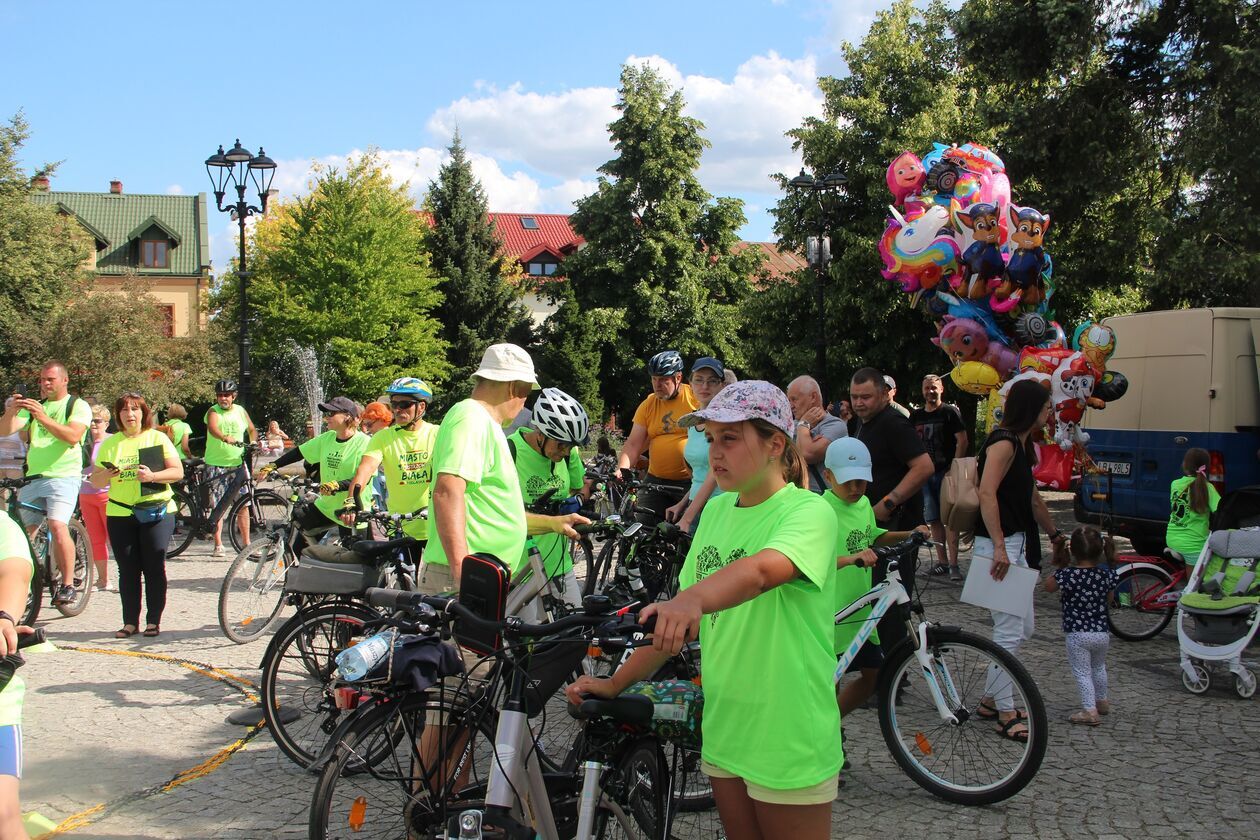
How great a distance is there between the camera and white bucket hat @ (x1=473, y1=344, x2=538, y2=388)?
14.6 feet

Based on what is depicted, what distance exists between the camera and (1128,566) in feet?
26.9

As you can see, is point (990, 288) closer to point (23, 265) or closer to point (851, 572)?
point (851, 572)

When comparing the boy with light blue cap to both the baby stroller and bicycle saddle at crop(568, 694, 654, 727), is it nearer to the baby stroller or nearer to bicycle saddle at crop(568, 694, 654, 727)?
bicycle saddle at crop(568, 694, 654, 727)

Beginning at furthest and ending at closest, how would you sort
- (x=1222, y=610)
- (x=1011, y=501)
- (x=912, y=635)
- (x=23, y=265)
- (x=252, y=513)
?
(x=23, y=265) → (x=252, y=513) → (x=1222, y=610) → (x=1011, y=501) → (x=912, y=635)

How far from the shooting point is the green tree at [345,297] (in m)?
39.4

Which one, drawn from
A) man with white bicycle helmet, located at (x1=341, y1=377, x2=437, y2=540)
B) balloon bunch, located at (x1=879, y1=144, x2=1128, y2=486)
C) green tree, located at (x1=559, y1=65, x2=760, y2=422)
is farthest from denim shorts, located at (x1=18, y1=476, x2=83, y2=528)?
green tree, located at (x1=559, y1=65, x2=760, y2=422)

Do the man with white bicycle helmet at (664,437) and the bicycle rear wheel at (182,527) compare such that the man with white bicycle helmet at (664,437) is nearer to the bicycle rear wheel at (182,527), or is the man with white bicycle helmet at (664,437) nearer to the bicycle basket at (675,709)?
the bicycle basket at (675,709)

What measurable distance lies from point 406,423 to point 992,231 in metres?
8.01

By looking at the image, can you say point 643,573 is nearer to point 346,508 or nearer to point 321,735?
point 346,508

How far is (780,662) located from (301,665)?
3.14 meters

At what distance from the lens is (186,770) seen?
205 inches

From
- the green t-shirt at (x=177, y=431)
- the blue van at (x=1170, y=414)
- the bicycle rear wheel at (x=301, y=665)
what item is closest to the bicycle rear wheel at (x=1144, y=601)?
the blue van at (x=1170, y=414)

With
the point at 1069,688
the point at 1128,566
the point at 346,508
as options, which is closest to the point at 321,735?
the point at 346,508

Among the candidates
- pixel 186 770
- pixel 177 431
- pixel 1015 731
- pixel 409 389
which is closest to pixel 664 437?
pixel 409 389
